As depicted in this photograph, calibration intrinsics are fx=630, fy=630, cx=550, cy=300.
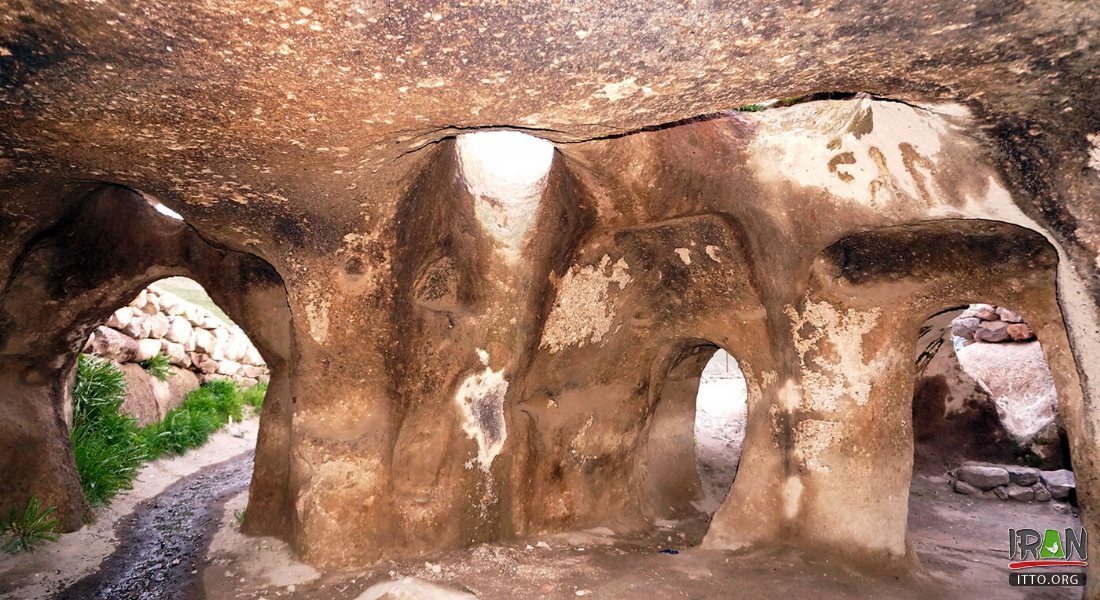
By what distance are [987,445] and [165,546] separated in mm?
8286

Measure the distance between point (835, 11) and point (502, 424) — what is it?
10.6 feet

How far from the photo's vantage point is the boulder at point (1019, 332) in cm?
866

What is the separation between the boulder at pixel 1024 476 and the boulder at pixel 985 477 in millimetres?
62

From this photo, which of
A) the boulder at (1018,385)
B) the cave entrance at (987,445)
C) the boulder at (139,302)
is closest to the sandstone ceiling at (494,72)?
the cave entrance at (987,445)

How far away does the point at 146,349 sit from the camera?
8.26 meters

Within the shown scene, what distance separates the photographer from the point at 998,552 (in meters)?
4.95

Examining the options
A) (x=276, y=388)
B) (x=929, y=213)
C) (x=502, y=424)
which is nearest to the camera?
(x=929, y=213)

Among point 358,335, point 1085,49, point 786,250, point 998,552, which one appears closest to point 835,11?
point 1085,49

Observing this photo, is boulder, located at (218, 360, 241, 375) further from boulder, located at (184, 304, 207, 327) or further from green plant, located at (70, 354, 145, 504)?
green plant, located at (70, 354, 145, 504)

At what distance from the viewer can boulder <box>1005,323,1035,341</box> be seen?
28.4 feet

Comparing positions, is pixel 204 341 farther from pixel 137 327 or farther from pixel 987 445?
pixel 987 445

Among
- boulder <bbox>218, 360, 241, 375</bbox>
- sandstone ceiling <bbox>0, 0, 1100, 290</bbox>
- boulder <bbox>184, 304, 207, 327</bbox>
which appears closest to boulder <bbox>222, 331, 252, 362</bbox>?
boulder <bbox>218, 360, 241, 375</bbox>

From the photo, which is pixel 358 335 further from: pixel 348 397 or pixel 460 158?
pixel 460 158

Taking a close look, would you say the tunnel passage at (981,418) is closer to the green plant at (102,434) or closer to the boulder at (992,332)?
the boulder at (992,332)
